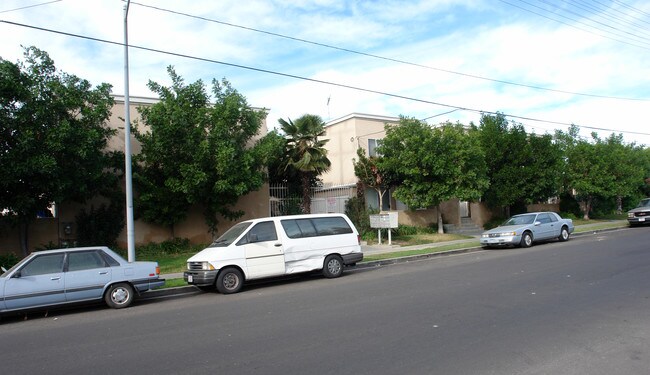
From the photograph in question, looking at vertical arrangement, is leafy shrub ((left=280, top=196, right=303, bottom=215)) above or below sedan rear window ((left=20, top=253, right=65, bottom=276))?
above

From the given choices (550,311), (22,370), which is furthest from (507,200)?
(22,370)

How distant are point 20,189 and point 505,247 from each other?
18076 millimetres

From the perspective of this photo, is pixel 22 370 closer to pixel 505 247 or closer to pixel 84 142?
pixel 84 142

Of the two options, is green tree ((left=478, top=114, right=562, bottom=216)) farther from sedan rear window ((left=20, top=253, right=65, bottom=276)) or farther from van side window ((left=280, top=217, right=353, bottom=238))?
sedan rear window ((left=20, top=253, right=65, bottom=276))

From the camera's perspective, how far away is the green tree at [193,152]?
16.5m

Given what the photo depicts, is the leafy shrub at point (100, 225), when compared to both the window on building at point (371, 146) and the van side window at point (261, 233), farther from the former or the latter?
the window on building at point (371, 146)

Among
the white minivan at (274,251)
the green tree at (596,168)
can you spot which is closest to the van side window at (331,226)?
the white minivan at (274,251)

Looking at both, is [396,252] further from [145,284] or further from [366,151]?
[145,284]

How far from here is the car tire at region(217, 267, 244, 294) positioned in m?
10.9

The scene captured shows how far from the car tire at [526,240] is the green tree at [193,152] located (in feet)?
35.3

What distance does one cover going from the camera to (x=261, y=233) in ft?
38.3

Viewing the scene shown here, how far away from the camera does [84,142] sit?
1429 cm

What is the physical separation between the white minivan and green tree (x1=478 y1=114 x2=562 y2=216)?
1612 centimetres

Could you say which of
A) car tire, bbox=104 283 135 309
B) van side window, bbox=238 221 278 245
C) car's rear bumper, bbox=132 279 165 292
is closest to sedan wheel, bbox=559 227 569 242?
van side window, bbox=238 221 278 245
